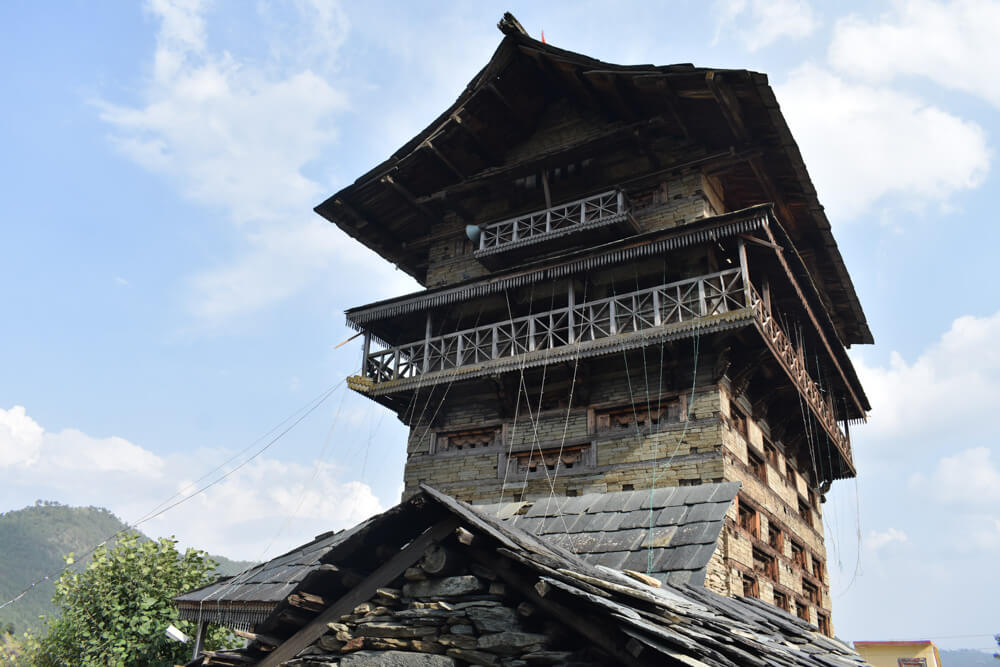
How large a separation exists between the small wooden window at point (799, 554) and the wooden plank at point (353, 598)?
13765mm

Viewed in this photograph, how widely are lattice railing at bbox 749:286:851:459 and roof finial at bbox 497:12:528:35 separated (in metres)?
8.47

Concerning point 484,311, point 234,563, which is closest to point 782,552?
point 484,311

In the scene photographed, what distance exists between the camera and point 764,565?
15500 millimetres

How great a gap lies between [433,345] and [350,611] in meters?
11.3

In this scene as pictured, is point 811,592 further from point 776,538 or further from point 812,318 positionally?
point 812,318

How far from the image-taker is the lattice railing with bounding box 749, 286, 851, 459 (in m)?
14.6

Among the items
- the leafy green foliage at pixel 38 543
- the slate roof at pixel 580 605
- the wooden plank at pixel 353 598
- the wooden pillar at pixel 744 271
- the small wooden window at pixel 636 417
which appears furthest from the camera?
the leafy green foliage at pixel 38 543

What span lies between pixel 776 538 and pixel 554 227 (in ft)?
27.4

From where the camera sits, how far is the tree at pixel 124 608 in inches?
659

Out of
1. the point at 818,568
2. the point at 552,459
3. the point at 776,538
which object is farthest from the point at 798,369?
the point at 818,568

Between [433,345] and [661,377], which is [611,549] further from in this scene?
[433,345]

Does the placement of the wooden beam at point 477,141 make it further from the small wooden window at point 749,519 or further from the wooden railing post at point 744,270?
the small wooden window at point 749,519

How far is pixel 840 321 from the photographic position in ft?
74.7

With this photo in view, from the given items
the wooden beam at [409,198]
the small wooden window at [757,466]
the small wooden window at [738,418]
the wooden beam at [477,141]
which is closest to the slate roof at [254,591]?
the small wooden window at [738,418]
